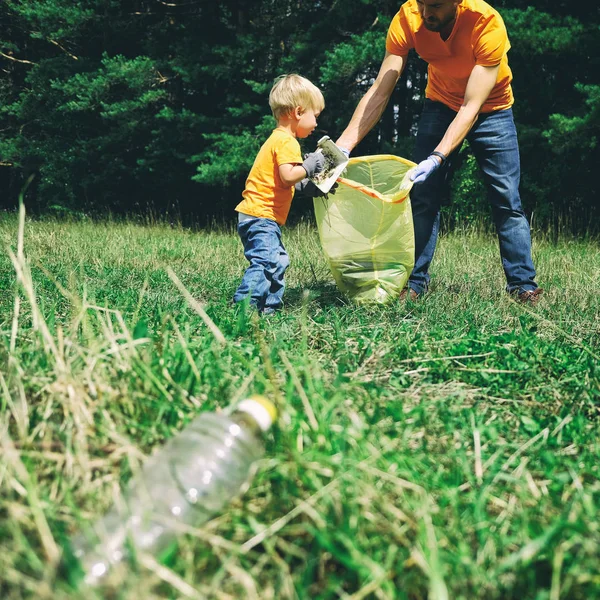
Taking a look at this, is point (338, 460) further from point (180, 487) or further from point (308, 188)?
point (308, 188)

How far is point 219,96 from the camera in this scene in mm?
11062

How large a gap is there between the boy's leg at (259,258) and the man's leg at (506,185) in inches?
53.0

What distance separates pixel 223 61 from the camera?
994 cm

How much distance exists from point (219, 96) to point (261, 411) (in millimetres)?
10536

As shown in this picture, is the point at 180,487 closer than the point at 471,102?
Yes

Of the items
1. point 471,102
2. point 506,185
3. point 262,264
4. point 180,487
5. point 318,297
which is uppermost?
point 471,102

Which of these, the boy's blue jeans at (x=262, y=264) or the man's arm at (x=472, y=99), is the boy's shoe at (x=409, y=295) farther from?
the man's arm at (x=472, y=99)

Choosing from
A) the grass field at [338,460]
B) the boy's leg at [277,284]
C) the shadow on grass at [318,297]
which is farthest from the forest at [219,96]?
the grass field at [338,460]

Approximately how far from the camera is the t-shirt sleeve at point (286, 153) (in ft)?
11.0

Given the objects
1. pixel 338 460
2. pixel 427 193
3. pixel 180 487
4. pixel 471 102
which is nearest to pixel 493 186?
pixel 427 193

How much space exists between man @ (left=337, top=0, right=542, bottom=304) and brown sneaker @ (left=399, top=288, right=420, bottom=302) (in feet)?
0.04

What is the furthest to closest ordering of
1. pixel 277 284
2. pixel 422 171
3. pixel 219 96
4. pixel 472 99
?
pixel 219 96
pixel 277 284
pixel 472 99
pixel 422 171

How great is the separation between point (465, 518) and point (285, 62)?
8.91m

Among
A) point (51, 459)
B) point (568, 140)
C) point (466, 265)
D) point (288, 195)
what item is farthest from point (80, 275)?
point (568, 140)
